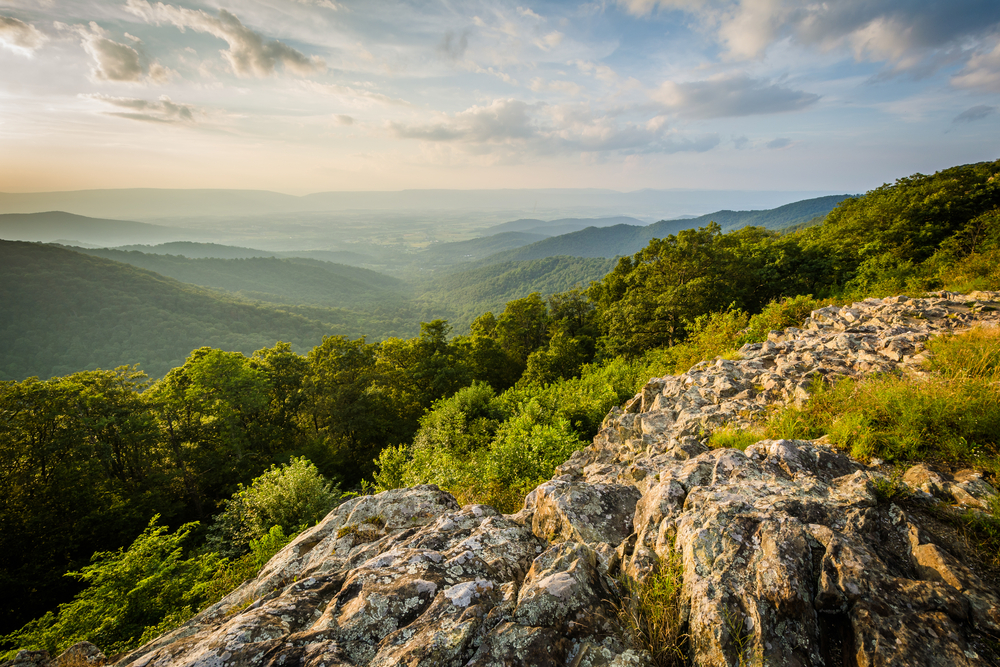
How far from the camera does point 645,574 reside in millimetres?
4535

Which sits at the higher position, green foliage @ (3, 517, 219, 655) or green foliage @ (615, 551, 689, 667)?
green foliage @ (615, 551, 689, 667)

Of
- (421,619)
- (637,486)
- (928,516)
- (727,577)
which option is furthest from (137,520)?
(928,516)

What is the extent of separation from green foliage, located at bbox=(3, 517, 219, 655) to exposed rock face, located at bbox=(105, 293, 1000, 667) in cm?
661

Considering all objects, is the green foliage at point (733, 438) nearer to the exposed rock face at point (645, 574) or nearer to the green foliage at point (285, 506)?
the exposed rock face at point (645, 574)

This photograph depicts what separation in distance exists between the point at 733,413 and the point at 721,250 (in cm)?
2700

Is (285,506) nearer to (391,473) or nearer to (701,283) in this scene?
(391,473)

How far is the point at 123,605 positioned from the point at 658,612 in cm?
1528

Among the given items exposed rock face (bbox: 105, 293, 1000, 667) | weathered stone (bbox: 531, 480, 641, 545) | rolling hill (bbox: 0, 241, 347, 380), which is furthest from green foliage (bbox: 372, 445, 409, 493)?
rolling hill (bbox: 0, 241, 347, 380)

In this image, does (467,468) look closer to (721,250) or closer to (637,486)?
(637,486)

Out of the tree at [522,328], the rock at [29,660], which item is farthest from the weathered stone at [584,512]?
the tree at [522,328]

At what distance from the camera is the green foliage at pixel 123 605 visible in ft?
32.0

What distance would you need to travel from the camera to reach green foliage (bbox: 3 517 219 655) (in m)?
9.76

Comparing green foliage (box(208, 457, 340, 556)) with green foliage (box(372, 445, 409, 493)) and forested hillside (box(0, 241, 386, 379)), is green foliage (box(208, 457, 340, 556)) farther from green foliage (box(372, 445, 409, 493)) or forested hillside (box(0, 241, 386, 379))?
forested hillside (box(0, 241, 386, 379))

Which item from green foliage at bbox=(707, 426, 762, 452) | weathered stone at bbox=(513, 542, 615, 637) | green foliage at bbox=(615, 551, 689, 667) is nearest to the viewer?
green foliage at bbox=(615, 551, 689, 667)
